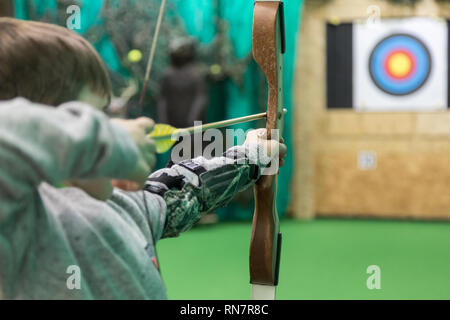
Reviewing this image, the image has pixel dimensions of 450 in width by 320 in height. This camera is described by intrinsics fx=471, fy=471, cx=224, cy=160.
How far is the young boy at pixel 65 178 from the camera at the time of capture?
30 cm

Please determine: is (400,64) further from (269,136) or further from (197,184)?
(197,184)

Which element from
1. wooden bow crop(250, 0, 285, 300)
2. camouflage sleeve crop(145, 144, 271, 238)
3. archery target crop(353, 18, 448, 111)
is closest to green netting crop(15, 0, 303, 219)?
archery target crop(353, 18, 448, 111)

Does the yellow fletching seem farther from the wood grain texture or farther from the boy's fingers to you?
the wood grain texture

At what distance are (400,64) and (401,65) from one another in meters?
0.01

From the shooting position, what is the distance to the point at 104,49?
9.98 feet

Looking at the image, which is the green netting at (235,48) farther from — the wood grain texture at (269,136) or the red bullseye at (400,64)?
the wood grain texture at (269,136)

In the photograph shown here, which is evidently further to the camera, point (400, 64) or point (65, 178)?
point (400, 64)

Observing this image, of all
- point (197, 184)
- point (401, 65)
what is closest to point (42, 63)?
point (197, 184)

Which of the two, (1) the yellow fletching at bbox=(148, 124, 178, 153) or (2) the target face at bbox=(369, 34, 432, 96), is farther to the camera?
(2) the target face at bbox=(369, 34, 432, 96)

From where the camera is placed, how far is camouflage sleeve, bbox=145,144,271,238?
0.60m

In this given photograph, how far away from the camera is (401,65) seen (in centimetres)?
337

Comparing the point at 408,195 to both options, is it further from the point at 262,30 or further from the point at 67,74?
the point at 67,74

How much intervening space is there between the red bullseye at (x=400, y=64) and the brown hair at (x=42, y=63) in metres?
3.24

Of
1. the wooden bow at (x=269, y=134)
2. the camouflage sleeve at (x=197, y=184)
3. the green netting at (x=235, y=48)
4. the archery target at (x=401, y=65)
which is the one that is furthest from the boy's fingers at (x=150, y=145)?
the archery target at (x=401, y=65)
